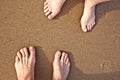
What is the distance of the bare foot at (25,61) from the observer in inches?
56.0

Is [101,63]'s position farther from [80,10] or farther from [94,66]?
[80,10]

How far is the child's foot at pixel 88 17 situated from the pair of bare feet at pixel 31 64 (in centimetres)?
19

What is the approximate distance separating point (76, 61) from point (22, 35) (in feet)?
1.11

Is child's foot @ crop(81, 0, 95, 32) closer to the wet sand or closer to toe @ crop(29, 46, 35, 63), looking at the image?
the wet sand

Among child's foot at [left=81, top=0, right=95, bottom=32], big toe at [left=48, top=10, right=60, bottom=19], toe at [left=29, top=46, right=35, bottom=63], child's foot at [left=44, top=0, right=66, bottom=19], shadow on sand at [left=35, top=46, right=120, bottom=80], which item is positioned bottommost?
shadow on sand at [left=35, top=46, right=120, bottom=80]

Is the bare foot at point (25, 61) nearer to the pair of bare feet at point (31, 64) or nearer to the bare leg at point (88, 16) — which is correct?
the pair of bare feet at point (31, 64)

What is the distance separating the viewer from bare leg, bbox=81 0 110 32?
1.38m

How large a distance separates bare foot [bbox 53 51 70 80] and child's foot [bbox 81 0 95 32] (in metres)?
0.19

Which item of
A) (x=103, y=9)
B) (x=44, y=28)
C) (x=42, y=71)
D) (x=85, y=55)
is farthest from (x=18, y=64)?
(x=103, y=9)

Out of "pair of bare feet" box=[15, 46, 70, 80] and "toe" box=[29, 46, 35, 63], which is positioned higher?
"toe" box=[29, 46, 35, 63]

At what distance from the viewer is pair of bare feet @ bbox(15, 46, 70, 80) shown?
1.43 meters

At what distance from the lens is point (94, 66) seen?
4.88 ft

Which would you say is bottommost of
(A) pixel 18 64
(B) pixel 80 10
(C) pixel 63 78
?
(C) pixel 63 78

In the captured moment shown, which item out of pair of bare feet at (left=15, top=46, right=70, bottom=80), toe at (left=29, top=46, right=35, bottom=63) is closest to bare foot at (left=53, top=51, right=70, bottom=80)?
pair of bare feet at (left=15, top=46, right=70, bottom=80)
